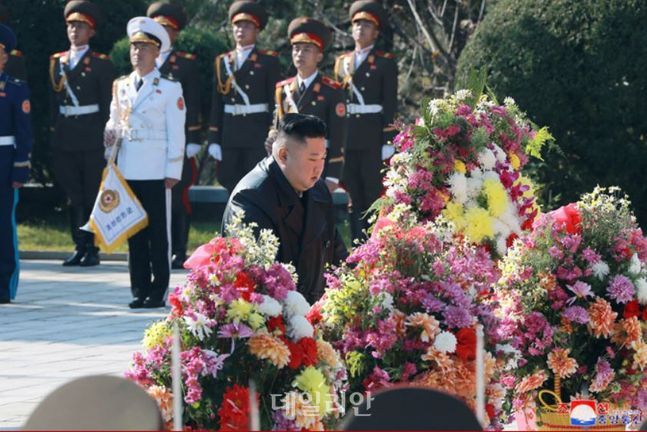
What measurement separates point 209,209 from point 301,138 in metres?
11.7

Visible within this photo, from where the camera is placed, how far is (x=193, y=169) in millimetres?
15156

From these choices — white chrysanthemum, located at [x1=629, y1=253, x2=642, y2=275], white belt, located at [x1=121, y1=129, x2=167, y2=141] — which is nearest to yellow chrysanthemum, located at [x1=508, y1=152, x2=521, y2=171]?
white chrysanthemum, located at [x1=629, y1=253, x2=642, y2=275]

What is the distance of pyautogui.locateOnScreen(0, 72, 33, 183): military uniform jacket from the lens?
1224 cm

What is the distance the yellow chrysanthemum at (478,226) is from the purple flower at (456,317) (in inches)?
81.0

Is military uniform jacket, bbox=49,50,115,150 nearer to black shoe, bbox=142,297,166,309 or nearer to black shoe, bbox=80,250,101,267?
black shoe, bbox=80,250,101,267

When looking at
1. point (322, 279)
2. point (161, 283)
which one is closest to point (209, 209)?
point (161, 283)

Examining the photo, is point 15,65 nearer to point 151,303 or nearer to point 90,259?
point 90,259

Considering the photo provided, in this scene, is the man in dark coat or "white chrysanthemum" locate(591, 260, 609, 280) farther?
"white chrysanthemum" locate(591, 260, 609, 280)

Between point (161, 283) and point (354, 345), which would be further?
point (161, 283)

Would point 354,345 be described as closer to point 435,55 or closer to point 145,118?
point 145,118

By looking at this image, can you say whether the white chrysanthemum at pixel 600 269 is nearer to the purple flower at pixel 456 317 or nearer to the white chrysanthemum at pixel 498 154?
the purple flower at pixel 456 317

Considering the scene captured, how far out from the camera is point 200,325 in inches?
229

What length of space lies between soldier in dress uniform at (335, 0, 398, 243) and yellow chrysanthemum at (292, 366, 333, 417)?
8511mm

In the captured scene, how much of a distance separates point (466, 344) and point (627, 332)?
1.14 metres
